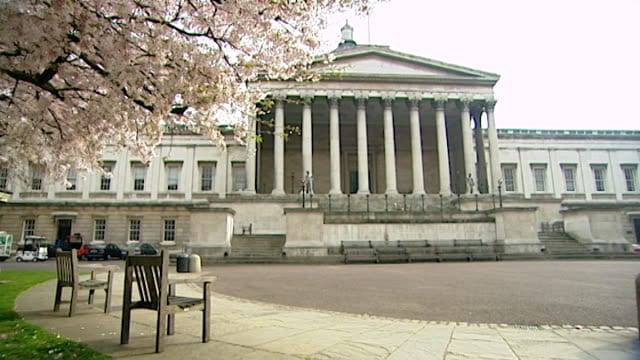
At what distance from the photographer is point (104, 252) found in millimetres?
30875

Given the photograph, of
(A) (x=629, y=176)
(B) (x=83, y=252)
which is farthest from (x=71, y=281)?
(A) (x=629, y=176)

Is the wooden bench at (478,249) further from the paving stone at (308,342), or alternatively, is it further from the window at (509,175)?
the window at (509,175)

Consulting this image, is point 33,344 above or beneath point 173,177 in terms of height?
beneath

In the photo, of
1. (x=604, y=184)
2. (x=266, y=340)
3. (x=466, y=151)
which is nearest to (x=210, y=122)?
(x=266, y=340)

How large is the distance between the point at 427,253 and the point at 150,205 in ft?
93.4

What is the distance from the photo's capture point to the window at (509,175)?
140ft

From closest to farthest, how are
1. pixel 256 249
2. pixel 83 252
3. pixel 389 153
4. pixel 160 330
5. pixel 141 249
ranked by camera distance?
pixel 160 330 → pixel 256 249 → pixel 83 252 → pixel 141 249 → pixel 389 153

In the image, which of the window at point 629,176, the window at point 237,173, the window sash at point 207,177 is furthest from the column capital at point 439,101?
the window at point 629,176

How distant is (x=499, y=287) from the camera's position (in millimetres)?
9289

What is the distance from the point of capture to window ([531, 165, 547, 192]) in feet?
141

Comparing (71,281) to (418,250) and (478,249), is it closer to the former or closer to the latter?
(418,250)

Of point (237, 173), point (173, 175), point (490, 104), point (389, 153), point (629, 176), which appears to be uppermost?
point (490, 104)

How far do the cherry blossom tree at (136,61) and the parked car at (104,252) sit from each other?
2386 centimetres

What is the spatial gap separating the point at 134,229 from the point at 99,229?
3320 mm
